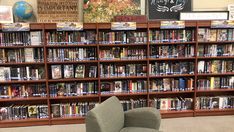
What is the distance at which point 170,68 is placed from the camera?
414 centimetres

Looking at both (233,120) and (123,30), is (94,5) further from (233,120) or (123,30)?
(233,120)

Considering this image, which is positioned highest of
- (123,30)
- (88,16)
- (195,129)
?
(88,16)

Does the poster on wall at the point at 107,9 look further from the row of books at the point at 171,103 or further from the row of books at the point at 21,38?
the row of books at the point at 171,103

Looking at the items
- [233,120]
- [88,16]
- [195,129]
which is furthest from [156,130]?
[88,16]

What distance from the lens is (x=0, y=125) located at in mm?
3900

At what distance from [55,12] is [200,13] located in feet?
8.29

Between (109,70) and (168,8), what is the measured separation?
1566 millimetres

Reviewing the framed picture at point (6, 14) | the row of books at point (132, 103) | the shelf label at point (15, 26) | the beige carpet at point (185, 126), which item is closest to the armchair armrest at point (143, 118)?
the beige carpet at point (185, 126)

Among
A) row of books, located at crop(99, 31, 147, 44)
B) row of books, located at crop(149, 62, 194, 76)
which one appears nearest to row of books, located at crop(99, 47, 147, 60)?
row of books, located at crop(99, 31, 147, 44)

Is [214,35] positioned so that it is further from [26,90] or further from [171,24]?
[26,90]

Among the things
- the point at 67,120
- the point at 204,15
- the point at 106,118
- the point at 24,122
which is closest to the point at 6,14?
the point at 24,122

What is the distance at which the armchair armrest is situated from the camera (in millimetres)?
2850

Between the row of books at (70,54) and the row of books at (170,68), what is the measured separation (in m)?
1.07

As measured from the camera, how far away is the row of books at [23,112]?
392cm
